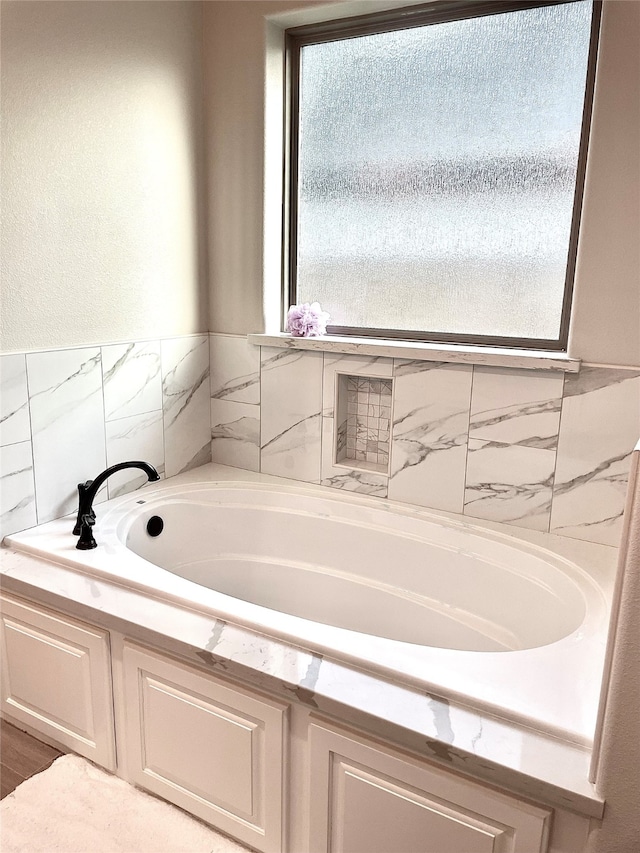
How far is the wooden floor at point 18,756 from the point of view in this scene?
1917 millimetres

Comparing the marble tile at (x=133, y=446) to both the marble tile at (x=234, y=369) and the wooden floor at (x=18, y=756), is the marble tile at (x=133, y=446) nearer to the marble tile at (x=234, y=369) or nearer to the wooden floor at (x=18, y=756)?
the marble tile at (x=234, y=369)

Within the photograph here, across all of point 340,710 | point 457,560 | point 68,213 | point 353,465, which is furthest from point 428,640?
point 68,213

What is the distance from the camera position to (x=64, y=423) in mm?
2293

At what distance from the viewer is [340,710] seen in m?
1.42

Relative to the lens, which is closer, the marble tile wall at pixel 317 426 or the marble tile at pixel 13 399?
the marble tile at pixel 13 399

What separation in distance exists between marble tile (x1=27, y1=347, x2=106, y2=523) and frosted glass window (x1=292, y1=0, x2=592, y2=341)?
1.01m

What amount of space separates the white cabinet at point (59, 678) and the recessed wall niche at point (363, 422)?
122cm

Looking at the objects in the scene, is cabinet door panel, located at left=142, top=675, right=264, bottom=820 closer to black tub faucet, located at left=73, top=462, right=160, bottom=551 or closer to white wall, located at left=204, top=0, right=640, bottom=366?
black tub faucet, located at left=73, top=462, right=160, bottom=551

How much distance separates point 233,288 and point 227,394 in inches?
18.2

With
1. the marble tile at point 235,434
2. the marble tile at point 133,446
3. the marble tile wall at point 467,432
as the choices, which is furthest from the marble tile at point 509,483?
the marble tile at point 133,446

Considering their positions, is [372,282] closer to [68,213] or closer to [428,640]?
[68,213]

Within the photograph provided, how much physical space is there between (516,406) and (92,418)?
4.94ft

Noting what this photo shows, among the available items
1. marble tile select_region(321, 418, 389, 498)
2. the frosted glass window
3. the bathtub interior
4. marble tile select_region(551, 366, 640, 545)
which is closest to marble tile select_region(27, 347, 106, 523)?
the bathtub interior

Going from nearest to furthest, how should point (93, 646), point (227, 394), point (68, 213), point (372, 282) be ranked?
point (93, 646) < point (68, 213) < point (372, 282) < point (227, 394)
